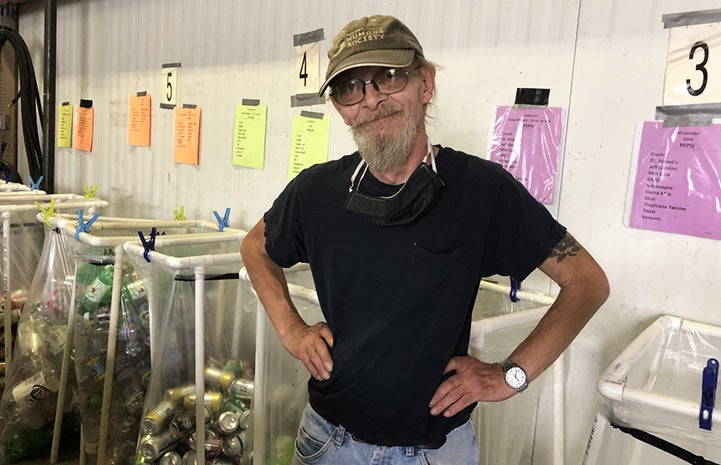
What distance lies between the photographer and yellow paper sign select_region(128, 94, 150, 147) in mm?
3123

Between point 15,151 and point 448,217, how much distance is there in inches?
181

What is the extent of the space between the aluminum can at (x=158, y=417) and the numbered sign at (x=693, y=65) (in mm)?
1675

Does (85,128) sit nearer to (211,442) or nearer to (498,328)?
(211,442)

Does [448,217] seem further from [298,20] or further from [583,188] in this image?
[298,20]

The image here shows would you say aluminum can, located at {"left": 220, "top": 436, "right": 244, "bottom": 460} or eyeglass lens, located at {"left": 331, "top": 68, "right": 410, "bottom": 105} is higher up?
eyeglass lens, located at {"left": 331, "top": 68, "right": 410, "bottom": 105}

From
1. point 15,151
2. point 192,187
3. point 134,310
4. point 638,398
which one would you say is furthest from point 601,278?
point 15,151

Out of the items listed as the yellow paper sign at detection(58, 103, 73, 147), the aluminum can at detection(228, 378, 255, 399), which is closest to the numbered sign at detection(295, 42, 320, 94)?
the aluminum can at detection(228, 378, 255, 399)

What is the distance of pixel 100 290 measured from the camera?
2.17m

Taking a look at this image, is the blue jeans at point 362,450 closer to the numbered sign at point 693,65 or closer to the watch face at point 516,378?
the watch face at point 516,378

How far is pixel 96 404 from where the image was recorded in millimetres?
2191

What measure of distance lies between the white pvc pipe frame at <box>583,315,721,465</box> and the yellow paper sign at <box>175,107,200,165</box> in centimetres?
217

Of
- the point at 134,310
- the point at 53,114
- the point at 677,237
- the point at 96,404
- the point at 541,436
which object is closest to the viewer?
the point at 677,237

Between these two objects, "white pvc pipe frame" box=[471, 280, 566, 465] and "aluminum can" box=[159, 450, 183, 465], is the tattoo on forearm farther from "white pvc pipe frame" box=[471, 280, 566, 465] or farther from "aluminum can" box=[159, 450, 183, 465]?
"aluminum can" box=[159, 450, 183, 465]

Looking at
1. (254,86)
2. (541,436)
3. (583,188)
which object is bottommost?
(541,436)
